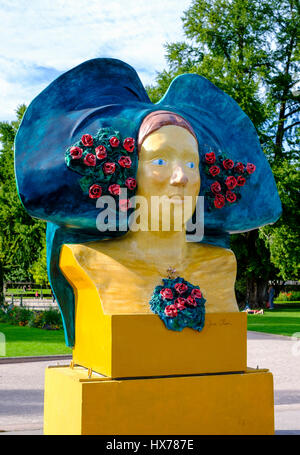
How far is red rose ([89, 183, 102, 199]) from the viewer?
4867mm

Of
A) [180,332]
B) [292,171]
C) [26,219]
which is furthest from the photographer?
[26,219]

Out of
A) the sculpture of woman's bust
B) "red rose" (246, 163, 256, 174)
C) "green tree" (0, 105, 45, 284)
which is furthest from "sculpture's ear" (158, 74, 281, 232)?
"green tree" (0, 105, 45, 284)

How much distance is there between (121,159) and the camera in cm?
492

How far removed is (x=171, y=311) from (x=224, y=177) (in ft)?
5.01

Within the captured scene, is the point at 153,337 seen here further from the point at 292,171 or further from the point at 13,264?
the point at 13,264

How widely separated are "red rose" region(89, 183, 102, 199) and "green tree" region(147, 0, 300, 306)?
19.6 metres

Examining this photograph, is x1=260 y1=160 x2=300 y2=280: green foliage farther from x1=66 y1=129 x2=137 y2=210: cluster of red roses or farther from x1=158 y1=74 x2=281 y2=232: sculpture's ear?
x1=66 y1=129 x2=137 y2=210: cluster of red roses

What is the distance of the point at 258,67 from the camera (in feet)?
83.5

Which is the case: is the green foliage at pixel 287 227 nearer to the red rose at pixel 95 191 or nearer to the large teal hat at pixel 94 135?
the large teal hat at pixel 94 135

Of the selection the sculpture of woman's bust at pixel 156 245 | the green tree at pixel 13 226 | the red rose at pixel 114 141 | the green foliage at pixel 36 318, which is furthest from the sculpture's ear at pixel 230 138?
the green tree at pixel 13 226

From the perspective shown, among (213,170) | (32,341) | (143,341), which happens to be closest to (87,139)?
(213,170)
